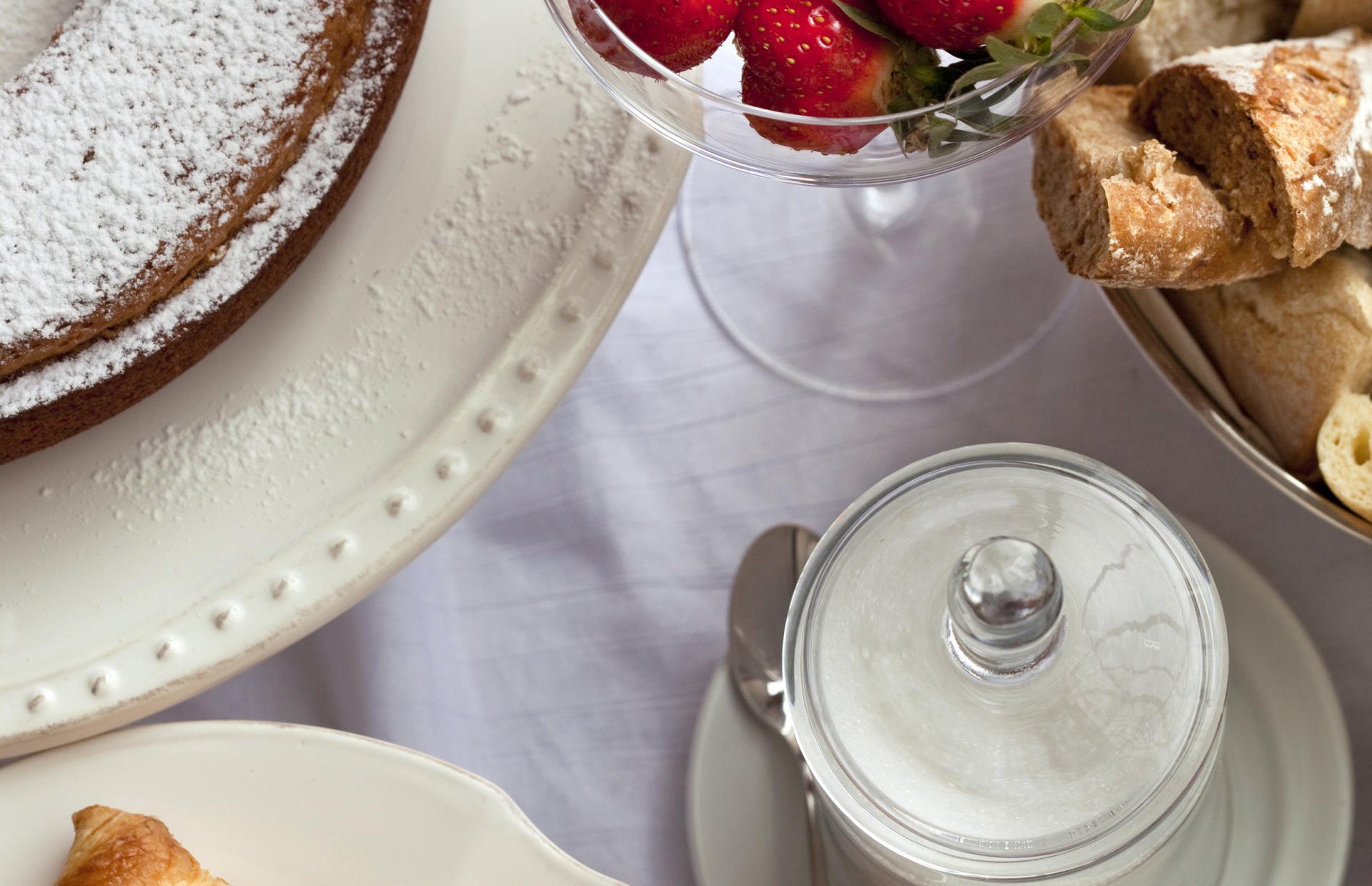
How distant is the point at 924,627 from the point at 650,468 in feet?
0.92

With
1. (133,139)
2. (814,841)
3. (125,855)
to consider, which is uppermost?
(133,139)

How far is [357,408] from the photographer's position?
0.64 metres

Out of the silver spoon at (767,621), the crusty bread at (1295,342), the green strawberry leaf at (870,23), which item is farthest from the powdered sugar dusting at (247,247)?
the crusty bread at (1295,342)

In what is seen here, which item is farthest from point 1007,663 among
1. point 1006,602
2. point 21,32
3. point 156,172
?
point 21,32

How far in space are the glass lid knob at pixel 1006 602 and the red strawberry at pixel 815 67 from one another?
0.22 m

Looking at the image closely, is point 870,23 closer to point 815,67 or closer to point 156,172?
point 815,67

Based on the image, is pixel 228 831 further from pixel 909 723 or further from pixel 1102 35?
pixel 1102 35

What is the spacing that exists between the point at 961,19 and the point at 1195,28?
0.27 m

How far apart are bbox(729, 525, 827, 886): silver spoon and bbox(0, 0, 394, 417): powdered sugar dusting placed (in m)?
0.37

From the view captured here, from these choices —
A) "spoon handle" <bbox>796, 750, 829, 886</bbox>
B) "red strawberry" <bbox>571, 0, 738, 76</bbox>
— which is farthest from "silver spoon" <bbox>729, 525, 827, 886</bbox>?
"red strawberry" <bbox>571, 0, 738, 76</bbox>

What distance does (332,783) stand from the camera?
641mm

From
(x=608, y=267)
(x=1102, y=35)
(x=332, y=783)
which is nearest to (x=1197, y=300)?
(x=1102, y=35)

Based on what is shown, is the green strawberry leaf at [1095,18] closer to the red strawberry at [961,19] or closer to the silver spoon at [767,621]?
the red strawberry at [961,19]

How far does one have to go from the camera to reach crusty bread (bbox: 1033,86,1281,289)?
0.58 m
